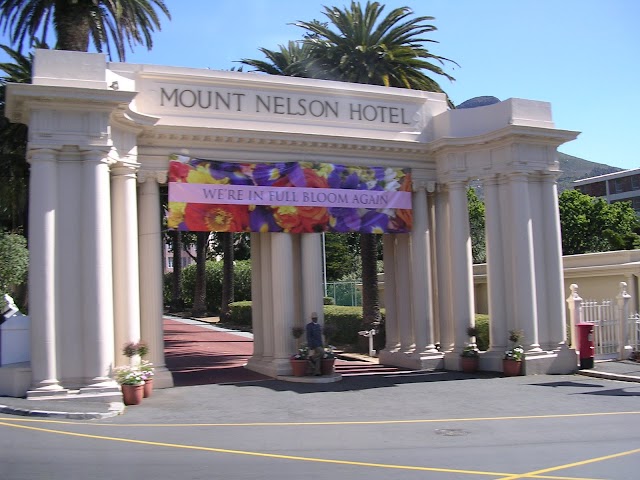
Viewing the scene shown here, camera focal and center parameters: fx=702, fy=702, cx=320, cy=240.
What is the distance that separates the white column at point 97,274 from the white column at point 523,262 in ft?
35.4

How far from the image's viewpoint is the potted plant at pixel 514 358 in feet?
62.0

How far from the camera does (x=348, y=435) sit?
11328 millimetres

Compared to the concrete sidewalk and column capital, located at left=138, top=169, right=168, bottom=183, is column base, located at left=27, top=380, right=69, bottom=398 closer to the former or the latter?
the concrete sidewalk

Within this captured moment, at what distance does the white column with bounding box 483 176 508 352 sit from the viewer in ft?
64.6

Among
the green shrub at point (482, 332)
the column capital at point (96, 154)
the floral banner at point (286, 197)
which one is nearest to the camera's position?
the column capital at point (96, 154)

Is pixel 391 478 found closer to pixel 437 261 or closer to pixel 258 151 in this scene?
pixel 258 151

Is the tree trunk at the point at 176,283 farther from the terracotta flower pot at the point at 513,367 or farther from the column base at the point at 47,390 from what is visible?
the column base at the point at 47,390

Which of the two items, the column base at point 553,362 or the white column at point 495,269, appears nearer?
the column base at point 553,362

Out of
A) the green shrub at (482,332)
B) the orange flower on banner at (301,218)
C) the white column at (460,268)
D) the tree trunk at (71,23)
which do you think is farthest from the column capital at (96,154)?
the green shrub at (482,332)

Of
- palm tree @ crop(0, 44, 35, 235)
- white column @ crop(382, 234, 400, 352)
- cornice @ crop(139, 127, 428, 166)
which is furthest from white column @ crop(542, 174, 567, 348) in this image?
palm tree @ crop(0, 44, 35, 235)

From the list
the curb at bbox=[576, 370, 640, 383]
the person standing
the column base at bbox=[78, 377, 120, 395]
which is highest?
the person standing

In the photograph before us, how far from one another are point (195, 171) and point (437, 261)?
7767 millimetres

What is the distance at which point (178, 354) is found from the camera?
25.3 meters

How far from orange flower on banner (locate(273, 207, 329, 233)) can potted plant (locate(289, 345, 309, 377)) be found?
3.21 m
